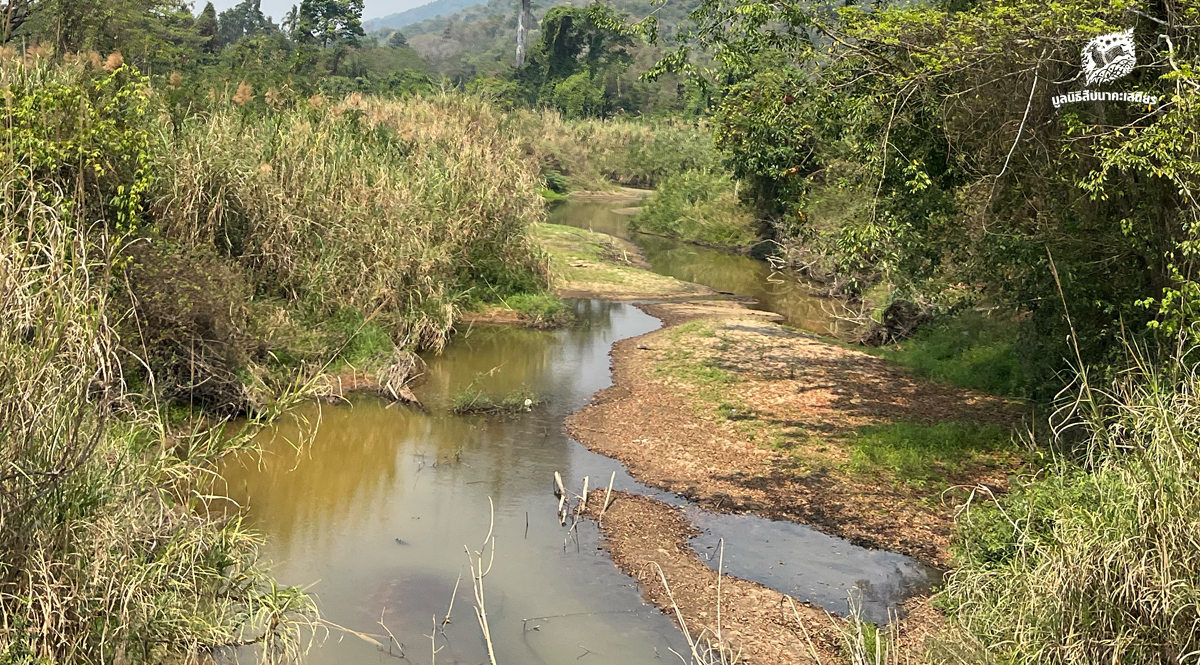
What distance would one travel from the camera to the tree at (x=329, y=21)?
194 ft

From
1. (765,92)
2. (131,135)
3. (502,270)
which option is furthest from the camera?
(502,270)

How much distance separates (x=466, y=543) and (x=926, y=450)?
4.69 metres

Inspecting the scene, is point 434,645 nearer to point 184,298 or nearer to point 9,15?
point 9,15

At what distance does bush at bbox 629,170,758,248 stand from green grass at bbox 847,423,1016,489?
16.1 meters

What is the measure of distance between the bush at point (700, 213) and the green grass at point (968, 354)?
1203cm

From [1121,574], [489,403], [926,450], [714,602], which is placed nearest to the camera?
[1121,574]

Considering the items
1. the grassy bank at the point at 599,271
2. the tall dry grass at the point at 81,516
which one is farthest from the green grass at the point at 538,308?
the tall dry grass at the point at 81,516

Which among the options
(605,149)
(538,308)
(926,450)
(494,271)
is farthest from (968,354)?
(605,149)

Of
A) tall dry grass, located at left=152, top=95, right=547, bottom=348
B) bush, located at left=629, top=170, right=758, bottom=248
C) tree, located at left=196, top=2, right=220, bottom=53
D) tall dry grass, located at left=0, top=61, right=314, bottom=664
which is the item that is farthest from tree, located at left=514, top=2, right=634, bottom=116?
tall dry grass, located at left=0, top=61, right=314, bottom=664

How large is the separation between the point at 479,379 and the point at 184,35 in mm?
31034

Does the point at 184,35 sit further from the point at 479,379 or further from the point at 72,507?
the point at 72,507

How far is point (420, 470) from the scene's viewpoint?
10.1 metres

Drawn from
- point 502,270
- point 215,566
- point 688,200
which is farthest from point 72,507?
point 688,200

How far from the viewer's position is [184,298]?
32.8 ft
